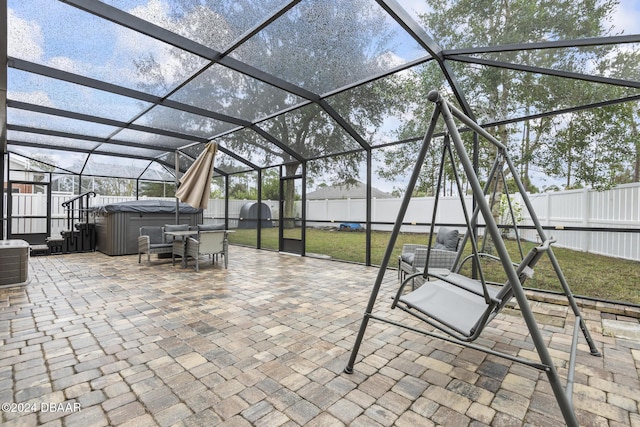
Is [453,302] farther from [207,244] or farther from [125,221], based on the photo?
[125,221]

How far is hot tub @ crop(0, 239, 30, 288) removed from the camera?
419cm

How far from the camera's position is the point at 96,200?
10.6 m

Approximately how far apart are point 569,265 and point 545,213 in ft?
4.13

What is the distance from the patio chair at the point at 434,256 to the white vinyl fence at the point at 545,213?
0.92 meters

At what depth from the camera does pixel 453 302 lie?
225cm

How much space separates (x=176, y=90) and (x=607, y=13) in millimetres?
5533

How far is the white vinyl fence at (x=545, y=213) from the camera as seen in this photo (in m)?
4.58

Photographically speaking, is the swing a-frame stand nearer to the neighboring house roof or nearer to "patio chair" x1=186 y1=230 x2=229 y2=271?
"patio chair" x1=186 y1=230 x2=229 y2=271

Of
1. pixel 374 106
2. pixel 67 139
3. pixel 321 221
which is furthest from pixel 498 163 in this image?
pixel 67 139

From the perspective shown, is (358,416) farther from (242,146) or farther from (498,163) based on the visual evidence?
(242,146)

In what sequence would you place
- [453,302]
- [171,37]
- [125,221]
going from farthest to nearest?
[125,221]
[171,37]
[453,302]

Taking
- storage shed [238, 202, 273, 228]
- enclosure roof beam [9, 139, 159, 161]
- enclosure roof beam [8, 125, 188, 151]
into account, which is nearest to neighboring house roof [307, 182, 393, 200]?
storage shed [238, 202, 273, 228]

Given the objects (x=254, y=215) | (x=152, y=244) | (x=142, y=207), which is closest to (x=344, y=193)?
(x=254, y=215)

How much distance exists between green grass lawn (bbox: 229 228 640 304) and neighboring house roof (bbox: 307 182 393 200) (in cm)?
97
